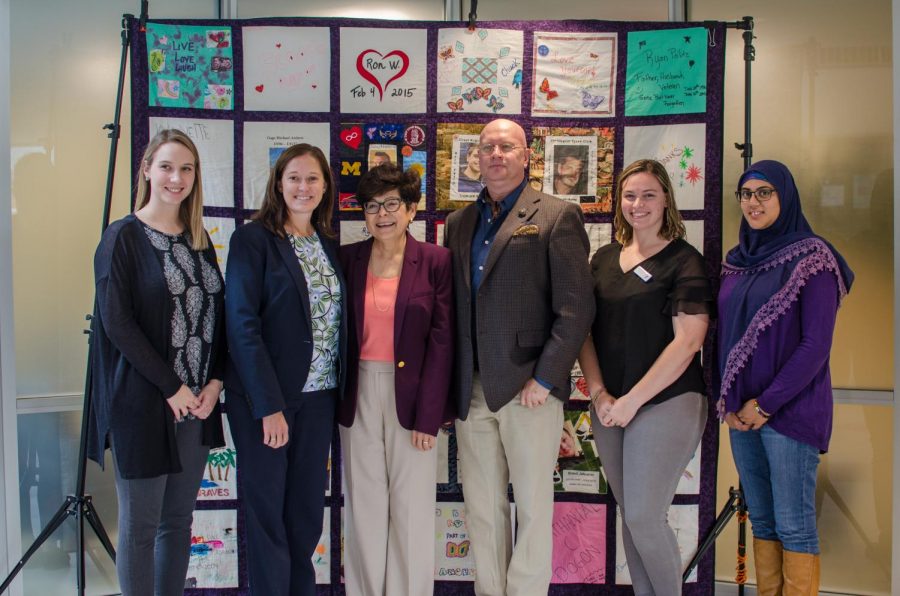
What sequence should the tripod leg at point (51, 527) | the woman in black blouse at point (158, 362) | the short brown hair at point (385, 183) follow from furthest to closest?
1. the tripod leg at point (51, 527)
2. the short brown hair at point (385, 183)
3. the woman in black blouse at point (158, 362)

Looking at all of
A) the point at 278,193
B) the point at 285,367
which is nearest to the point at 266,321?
the point at 285,367

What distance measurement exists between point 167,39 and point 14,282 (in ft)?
4.12

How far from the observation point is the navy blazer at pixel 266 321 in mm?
2211

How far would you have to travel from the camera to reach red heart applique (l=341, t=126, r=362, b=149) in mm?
2891

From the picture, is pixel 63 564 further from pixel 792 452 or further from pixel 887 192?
pixel 887 192

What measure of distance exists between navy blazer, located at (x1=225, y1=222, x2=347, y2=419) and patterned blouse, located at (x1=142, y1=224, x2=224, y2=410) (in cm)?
7

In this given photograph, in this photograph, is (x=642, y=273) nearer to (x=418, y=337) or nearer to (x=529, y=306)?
(x=529, y=306)

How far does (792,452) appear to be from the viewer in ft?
7.36

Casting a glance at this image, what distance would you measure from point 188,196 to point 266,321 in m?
0.51

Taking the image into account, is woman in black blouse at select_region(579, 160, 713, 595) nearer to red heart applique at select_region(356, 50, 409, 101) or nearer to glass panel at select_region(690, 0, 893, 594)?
glass panel at select_region(690, 0, 893, 594)

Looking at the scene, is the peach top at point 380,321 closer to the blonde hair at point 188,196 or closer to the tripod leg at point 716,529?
the blonde hair at point 188,196

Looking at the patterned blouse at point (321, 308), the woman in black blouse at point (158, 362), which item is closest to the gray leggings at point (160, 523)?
the woman in black blouse at point (158, 362)

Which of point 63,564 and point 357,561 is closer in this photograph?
point 357,561

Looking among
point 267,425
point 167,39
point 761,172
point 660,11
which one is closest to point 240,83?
point 167,39
